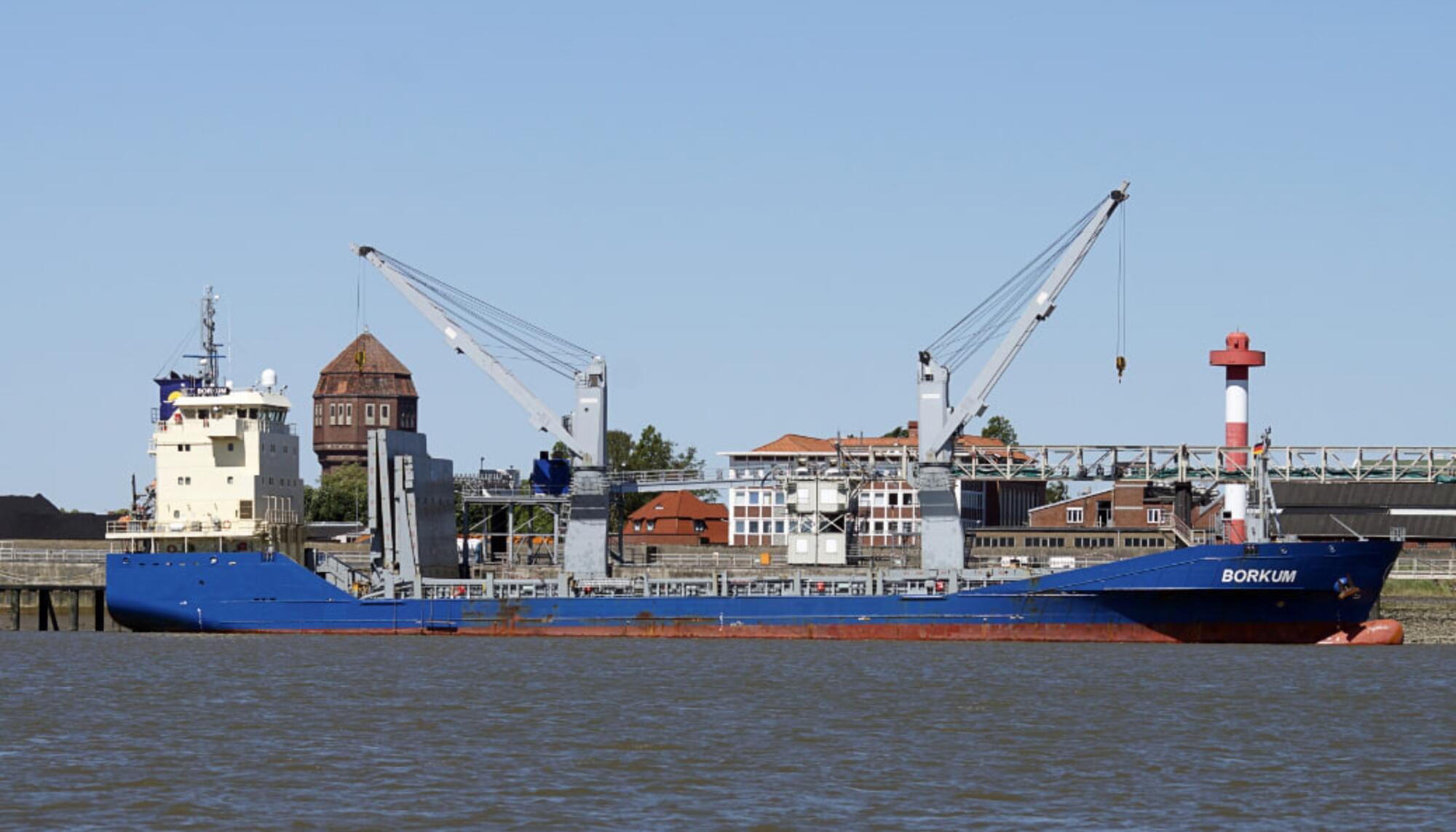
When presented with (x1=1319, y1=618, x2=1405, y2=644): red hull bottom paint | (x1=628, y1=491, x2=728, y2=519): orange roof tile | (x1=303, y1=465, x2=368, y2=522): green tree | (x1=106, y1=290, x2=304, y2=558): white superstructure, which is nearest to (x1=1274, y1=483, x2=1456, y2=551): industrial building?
(x1=1319, y1=618, x2=1405, y2=644): red hull bottom paint

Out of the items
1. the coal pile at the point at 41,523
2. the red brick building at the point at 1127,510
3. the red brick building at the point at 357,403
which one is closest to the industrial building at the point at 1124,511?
the red brick building at the point at 1127,510

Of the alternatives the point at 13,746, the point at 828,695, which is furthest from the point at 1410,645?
the point at 13,746

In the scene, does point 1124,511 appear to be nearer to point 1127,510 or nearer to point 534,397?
point 1127,510

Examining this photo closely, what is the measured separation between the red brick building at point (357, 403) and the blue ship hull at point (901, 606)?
104 m

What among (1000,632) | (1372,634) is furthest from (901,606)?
(1372,634)

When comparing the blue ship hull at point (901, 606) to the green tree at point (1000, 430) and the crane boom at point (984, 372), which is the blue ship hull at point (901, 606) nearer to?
the crane boom at point (984, 372)

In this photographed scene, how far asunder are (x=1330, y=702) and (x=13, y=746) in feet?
80.3

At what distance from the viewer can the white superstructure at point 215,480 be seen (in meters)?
63.5

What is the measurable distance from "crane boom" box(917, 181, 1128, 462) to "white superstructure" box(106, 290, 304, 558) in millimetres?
20784

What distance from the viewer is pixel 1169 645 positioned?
55.8m

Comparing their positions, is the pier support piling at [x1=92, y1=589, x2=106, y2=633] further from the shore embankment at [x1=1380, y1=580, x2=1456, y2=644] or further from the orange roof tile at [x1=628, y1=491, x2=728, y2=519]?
the shore embankment at [x1=1380, y1=580, x2=1456, y2=644]

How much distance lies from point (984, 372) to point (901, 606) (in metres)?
9.10

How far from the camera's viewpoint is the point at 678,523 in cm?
11219

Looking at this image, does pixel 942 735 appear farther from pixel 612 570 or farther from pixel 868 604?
pixel 612 570
